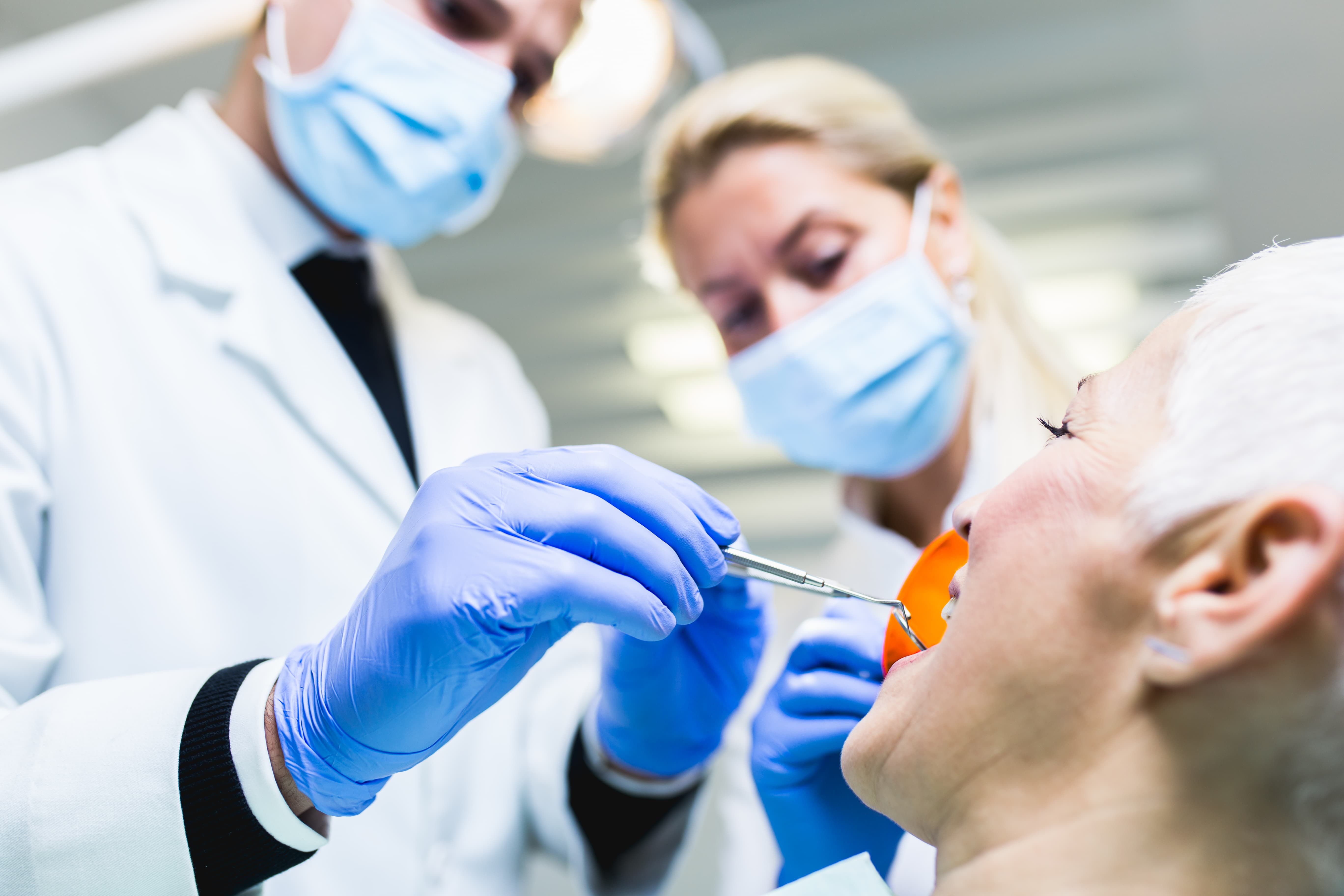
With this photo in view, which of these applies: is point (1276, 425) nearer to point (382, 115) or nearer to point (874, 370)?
point (874, 370)

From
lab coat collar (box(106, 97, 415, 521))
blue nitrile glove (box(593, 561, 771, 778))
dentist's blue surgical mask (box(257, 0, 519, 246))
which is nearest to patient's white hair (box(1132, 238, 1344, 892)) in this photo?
blue nitrile glove (box(593, 561, 771, 778))

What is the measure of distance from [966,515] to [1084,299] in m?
2.07

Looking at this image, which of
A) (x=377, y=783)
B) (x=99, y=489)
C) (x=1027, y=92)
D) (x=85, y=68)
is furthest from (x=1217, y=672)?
(x=1027, y=92)

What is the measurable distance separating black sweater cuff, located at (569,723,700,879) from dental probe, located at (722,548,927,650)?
0.60 meters

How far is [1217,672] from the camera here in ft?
2.18

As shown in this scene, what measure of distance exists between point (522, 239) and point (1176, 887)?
2.50m

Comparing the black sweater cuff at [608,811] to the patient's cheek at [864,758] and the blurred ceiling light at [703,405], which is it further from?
the blurred ceiling light at [703,405]

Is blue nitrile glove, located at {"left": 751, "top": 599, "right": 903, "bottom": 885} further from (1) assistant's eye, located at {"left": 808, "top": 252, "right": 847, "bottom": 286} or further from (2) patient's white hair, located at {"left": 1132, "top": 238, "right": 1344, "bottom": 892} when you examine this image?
(1) assistant's eye, located at {"left": 808, "top": 252, "right": 847, "bottom": 286}

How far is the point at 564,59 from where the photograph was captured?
1881mm

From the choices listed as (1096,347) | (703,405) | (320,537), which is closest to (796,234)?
(320,537)

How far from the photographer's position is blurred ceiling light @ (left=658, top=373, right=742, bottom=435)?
2.95m

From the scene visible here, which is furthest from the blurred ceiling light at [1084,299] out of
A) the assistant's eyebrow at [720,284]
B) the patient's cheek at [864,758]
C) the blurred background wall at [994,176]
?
the patient's cheek at [864,758]

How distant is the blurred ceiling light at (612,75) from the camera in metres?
1.85

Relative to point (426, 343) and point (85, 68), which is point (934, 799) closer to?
point (426, 343)
